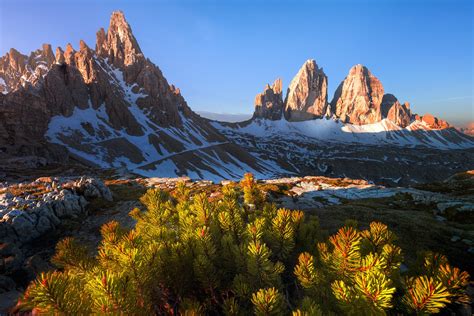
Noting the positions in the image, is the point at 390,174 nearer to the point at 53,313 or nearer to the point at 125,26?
the point at 53,313

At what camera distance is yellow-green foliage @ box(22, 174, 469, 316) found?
1993mm

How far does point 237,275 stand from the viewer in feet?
9.22

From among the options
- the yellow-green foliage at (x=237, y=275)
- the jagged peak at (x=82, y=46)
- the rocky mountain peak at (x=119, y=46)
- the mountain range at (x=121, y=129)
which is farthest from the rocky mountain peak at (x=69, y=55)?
the yellow-green foliage at (x=237, y=275)

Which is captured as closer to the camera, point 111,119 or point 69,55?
point 111,119

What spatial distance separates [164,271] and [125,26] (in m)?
242

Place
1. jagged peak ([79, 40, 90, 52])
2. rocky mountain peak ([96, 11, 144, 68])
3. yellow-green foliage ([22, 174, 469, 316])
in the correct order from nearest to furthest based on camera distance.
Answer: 1. yellow-green foliage ([22, 174, 469, 316])
2. jagged peak ([79, 40, 90, 52])
3. rocky mountain peak ([96, 11, 144, 68])

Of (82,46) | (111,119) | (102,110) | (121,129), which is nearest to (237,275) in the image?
(121,129)

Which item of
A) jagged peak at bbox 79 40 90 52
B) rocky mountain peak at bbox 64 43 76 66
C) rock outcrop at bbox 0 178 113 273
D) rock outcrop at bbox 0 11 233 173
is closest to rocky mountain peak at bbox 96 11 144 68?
rock outcrop at bbox 0 11 233 173

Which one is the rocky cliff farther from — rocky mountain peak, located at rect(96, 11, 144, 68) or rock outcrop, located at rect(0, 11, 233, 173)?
rocky mountain peak, located at rect(96, 11, 144, 68)

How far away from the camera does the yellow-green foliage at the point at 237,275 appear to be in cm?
199

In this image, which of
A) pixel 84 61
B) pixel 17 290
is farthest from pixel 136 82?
pixel 17 290

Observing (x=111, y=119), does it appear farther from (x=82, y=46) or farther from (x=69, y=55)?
(x=82, y=46)

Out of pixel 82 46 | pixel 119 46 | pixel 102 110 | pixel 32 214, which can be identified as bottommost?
pixel 32 214

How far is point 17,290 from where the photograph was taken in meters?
7.68
